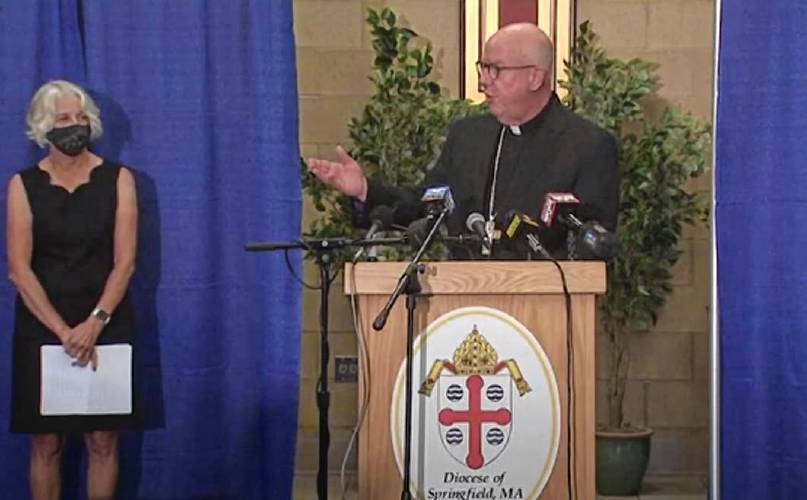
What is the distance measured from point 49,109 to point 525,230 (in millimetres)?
1687

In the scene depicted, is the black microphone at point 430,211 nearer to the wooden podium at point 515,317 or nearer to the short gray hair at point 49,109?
the wooden podium at point 515,317

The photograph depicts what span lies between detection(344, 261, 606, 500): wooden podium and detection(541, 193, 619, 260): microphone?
0.27 ft

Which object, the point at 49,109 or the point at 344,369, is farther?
the point at 344,369

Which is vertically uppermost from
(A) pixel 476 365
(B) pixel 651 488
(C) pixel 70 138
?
(C) pixel 70 138

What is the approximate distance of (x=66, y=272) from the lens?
380 cm

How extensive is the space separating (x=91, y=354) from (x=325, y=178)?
1233 millimetres

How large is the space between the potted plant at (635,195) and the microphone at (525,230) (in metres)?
1.83

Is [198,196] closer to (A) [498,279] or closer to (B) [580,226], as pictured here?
(A) [498,279]

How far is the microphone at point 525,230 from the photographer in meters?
2.73

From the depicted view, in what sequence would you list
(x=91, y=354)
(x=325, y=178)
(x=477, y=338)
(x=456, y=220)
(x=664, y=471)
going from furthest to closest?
(x=664, y=471), (x=91, y=354), (x=456, y=220), (x=325, y=178), (x=477, y=338)

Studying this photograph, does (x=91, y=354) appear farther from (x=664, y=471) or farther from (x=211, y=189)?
(x=664, y=471)

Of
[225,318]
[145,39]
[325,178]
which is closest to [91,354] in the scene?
[225,318]

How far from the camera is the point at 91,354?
3805mm

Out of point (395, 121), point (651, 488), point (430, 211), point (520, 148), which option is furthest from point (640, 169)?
point (430, 211)
